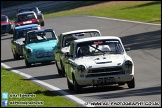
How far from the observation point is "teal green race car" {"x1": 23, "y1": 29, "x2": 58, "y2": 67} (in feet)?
88.5

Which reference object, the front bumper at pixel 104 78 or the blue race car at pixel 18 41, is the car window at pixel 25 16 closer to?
the blue race car at pixel 18 41

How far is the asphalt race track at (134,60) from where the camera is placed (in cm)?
1519

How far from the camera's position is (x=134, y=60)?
2667 cm

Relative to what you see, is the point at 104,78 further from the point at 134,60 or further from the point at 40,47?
the point at 40,47

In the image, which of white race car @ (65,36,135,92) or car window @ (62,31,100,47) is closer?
white race car @ (65,36,135,92)

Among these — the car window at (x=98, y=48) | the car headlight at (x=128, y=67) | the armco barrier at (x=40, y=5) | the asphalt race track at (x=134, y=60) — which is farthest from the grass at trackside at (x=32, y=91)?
the armco barrier at (x=40, y=5)

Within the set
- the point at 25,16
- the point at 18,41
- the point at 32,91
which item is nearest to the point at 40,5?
the point at 25,16

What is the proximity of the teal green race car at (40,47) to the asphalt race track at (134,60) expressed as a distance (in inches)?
13.3

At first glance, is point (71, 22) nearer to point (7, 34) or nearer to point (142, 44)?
point (7, 34)

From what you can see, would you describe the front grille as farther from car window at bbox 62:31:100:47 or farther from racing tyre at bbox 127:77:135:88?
car window at bbox 62:31:100:47

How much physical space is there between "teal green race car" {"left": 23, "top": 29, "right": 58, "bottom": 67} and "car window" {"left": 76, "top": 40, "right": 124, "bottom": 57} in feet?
29.5

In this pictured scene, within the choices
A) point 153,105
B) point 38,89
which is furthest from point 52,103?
point 38,89

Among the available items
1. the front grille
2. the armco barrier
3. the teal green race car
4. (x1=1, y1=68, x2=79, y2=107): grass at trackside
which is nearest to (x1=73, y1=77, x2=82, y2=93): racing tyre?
the front grille

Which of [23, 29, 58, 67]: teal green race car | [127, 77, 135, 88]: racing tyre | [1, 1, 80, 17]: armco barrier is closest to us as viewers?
[127, 77, 135, 88]: racing tyre
